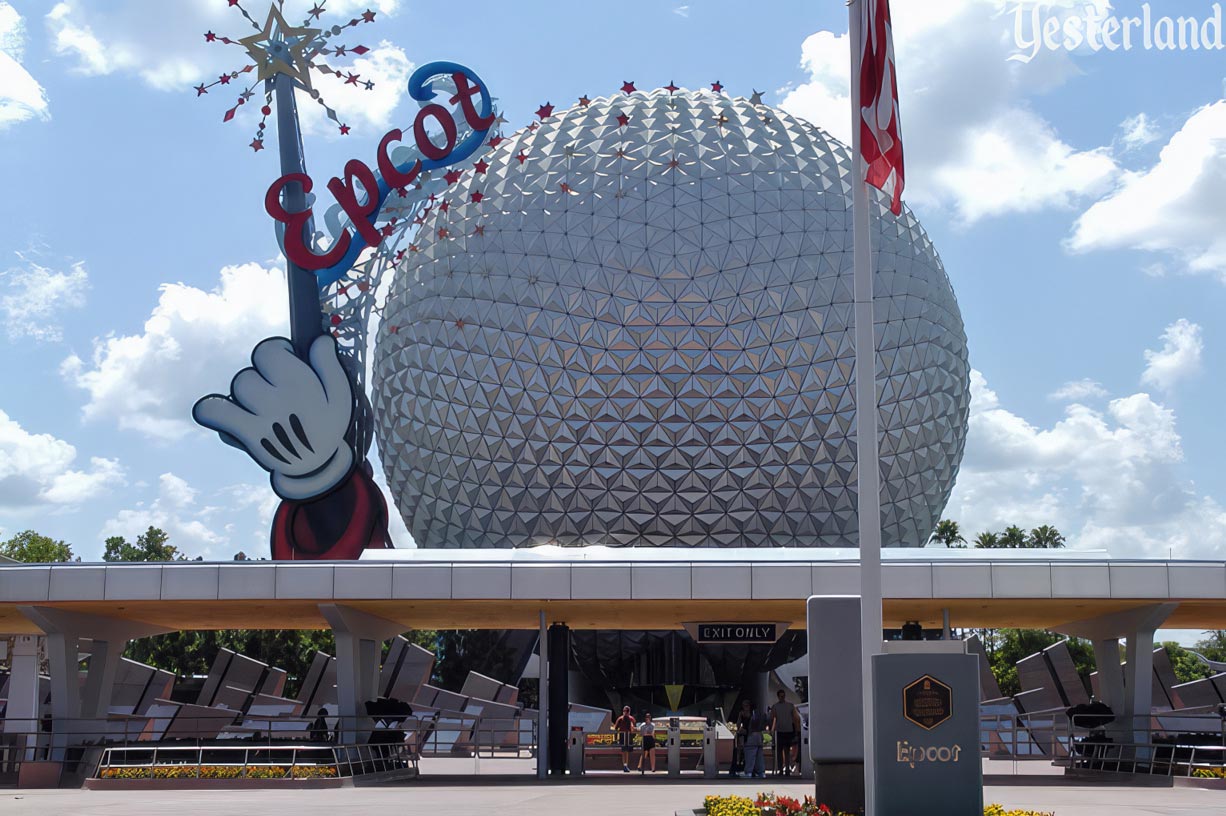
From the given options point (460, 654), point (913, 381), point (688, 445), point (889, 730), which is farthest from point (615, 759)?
point (460, 654)

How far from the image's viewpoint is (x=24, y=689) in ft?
112

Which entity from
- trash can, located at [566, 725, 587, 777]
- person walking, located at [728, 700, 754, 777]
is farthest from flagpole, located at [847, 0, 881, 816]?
trash can, located at [566, 725, 587, 777]

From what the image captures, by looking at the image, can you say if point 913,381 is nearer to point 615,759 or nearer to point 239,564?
point 615,759

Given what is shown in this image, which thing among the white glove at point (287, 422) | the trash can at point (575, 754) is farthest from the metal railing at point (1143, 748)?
the white glove at point (287, 422)

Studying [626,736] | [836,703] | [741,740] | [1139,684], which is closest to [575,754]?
[626,736]

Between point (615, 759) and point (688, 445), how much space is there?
959 cm

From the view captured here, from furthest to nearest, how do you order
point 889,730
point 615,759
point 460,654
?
point 460,654
point 615,759
point 889,730

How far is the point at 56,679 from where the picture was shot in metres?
31.3

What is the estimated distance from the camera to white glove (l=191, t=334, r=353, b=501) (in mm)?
32781

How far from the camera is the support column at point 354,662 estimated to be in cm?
2953

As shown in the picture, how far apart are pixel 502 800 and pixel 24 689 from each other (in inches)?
729

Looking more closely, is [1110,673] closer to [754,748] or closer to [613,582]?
[754,748]

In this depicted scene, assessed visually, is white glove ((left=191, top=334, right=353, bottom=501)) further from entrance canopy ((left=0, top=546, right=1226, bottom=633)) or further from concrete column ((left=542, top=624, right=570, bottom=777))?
concrete column ((left=542, top=624, right=570, bottom=777))

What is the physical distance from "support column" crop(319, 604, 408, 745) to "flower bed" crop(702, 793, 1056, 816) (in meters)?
14.7
